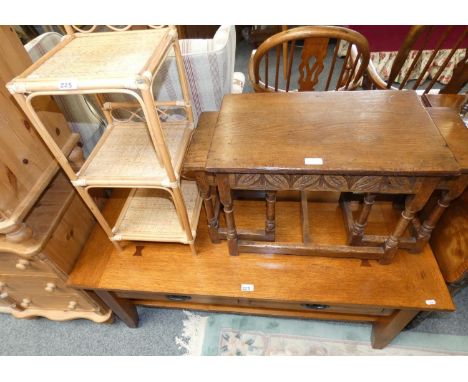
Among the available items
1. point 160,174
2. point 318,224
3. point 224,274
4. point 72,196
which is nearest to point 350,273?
point 318,224

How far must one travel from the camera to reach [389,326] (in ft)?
3.48

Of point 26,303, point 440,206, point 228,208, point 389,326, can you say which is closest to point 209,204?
point 228,208

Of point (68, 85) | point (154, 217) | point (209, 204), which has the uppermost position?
point (68, 85)

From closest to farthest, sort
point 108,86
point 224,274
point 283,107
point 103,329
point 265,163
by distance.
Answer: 1. point 108,86
2. point 265,163
3. point 283,107
4. point 224,274
5. point 103,329

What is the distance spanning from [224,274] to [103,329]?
29.4 inches

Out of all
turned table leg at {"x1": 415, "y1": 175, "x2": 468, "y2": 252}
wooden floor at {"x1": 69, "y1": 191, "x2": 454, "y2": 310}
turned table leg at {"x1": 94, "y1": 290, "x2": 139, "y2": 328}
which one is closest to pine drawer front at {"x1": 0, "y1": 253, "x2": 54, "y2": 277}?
wooden floor at {"x1": 69, "y1": 191, "x2": 454, "y2": 310}

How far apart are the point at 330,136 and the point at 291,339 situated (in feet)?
3.03

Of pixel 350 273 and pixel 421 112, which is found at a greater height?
pixel 421 112

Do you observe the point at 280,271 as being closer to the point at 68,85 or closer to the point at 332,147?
the point at 332,147

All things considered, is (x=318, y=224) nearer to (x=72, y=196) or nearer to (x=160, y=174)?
(x=160, y=174)

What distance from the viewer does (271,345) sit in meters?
1.25

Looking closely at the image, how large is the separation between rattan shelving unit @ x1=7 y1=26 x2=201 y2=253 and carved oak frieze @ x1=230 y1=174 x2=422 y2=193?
0.73ft

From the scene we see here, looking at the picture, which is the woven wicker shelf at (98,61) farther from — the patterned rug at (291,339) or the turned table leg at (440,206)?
the patterned rug at (291,339)

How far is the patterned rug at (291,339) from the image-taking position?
121 centimetres
